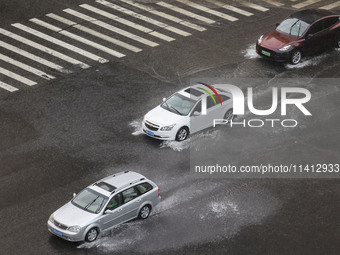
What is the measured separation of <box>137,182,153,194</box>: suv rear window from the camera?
25.7 metres

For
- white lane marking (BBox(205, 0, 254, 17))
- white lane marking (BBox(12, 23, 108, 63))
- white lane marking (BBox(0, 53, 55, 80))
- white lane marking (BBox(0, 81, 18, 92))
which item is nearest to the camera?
white lane marking (BBox(0, 81, 18, 92))

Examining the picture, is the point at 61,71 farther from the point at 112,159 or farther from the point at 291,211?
the point at 291,211

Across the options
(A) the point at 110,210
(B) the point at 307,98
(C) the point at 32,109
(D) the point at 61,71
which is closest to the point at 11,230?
(A) the point at 110,210

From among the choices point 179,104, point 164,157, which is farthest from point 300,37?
point 164,157

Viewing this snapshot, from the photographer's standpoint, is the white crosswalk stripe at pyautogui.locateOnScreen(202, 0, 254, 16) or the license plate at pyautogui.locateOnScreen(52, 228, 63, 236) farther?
the white crosswalk stripe at pyautogui.locateOnScreen(202, 0, 254, 16)

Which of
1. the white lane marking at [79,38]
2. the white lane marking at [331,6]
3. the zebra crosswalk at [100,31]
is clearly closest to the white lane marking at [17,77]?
the zebra crosswalk at [100,31]

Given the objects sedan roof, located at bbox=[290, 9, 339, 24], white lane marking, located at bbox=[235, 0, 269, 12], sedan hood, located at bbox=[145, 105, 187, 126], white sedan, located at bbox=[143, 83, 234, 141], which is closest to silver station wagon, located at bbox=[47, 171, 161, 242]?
white sedan, located at bbox=[143, 83, 234, 141]

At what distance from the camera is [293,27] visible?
36719mm

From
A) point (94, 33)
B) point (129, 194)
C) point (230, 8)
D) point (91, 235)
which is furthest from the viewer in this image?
point (230, 8)

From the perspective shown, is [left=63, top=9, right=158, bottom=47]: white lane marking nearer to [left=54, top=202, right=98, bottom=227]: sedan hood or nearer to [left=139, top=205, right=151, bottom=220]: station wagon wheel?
[left=139, top=205, right=151, bottom=220]: station wagon wheel

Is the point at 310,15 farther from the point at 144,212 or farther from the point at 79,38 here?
the point at 144,212

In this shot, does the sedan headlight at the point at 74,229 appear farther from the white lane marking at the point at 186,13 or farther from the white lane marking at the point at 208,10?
the white lane marking at the point at 208,10

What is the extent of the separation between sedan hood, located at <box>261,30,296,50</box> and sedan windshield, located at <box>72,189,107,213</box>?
14.3 m

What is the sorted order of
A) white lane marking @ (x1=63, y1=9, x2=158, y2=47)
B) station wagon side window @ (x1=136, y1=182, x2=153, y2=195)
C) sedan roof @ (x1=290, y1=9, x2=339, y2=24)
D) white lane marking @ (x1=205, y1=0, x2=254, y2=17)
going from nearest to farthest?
station wagon side window @ (x1=136, y1=182, x2=153, y2=195) < sedan roof @ (x1=290, y1=9, x2=339, y2=24) < white lane marking @ (x1=63, y1=9, x2=158, y2=47) < white lane marking @ (x1=205, y1=0, x2=254, y2=17)
